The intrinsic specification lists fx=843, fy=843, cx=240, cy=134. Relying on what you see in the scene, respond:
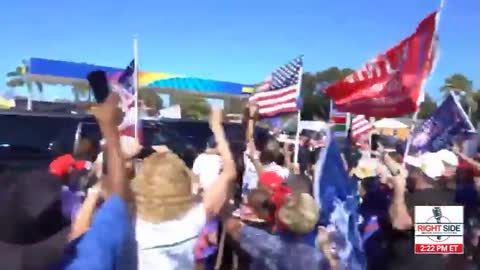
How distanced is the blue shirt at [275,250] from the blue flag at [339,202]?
4.39ft

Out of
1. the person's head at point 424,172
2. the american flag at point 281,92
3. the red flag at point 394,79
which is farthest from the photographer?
the american flag at point 281,92

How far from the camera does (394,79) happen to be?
318 inches

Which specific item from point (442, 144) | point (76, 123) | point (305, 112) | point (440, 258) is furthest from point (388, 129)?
point (440, 258)

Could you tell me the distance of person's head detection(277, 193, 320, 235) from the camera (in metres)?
4.37

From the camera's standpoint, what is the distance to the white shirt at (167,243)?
3643mm

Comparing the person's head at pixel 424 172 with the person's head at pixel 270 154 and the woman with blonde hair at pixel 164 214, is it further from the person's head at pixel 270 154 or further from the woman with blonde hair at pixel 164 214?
the woman with blonde hair at pixel 164 214

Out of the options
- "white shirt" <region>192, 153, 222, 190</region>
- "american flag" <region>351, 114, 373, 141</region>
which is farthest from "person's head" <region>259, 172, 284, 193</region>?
"american flag" <region>351, 114, 373, 141</region>

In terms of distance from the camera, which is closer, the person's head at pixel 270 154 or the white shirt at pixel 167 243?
the white shirt at pixel 167 243

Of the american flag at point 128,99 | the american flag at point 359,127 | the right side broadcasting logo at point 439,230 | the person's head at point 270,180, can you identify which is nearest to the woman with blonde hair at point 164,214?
the person's head at point 270,180

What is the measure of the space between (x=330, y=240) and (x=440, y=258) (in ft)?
4.10

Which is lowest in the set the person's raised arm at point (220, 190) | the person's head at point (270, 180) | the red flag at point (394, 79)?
the person's head at point (270, 180)

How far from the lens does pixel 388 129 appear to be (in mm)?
38531

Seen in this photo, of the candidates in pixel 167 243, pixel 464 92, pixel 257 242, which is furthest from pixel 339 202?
pixel 464 92

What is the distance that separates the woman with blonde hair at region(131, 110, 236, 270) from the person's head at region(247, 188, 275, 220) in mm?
1307
